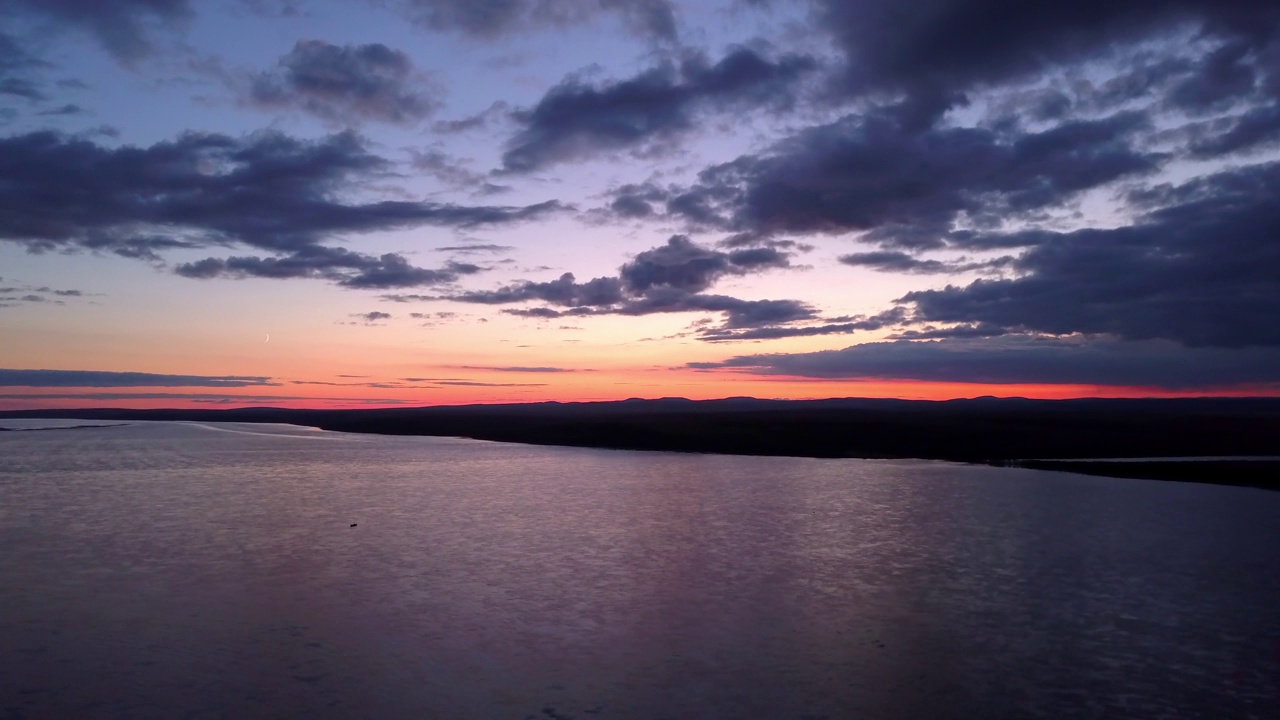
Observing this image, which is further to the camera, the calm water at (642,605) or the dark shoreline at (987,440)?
the dark shoreline at (987,440)

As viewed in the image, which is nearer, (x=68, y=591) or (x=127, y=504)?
(x=68, y=591)

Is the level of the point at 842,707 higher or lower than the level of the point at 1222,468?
lower

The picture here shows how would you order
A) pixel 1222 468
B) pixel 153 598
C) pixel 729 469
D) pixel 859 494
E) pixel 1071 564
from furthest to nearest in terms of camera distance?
1. pixel 729 469
2. pixel 1222 468
3. pixel 859 494
4. pixel 1071 564
5. pixel 153 598

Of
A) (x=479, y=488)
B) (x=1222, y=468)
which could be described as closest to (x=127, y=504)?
(x=479, y=488)

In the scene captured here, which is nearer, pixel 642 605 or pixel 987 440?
pixel 642 605

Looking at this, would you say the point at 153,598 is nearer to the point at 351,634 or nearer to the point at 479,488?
the point at 351,634

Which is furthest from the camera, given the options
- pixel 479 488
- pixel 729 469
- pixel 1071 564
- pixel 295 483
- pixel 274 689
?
pixel 729 469

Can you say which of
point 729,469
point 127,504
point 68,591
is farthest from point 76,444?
point 68,591

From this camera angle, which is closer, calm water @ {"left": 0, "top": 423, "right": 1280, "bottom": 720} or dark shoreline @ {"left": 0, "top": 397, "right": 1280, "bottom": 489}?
calm water @ {"left": 0, "top": 423, "right": 1280, "bottom": 720}
